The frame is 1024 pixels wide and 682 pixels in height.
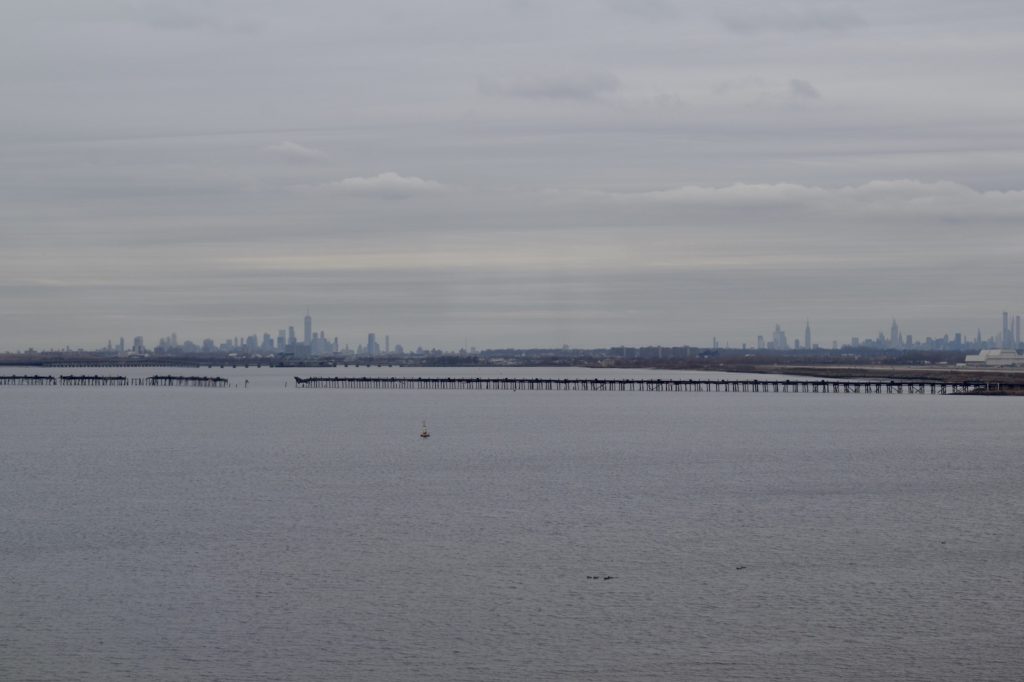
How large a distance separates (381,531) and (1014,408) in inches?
4198

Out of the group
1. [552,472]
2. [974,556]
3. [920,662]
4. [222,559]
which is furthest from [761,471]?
[920,662]

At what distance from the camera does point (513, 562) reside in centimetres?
4059

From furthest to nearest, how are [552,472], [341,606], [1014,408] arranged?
[1014,408], [552,472], [341,606]

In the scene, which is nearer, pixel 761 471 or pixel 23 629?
pixel 23 629

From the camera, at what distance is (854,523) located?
161 ft

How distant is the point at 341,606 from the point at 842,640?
13.0 m

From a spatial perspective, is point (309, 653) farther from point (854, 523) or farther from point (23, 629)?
point (854, 523)

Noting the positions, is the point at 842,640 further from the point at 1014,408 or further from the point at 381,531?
the point at 1014,408

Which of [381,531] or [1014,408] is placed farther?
[1014,408]

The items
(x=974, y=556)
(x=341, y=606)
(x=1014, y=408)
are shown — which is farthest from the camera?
(x=1014, y=408)

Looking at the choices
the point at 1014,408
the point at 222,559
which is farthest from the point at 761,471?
the point at 1014,408

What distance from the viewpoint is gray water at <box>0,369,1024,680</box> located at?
29.7 metres

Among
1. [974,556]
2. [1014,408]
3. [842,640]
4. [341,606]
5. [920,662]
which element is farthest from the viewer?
[1014,408]

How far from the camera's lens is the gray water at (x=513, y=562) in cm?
2970
